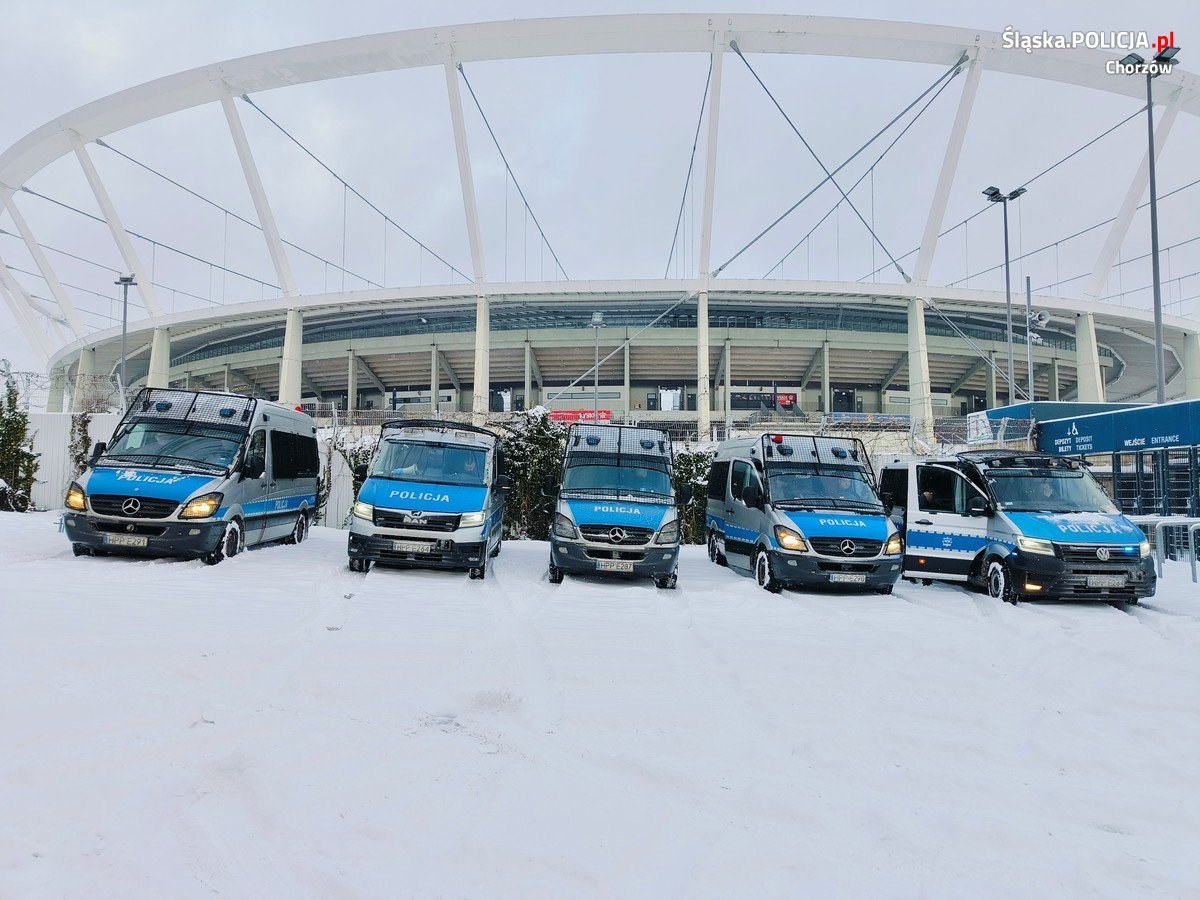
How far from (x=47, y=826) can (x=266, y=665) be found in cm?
224

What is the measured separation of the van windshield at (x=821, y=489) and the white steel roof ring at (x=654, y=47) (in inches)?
922

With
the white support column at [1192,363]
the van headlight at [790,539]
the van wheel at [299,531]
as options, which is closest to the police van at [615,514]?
the van headlight at [790,539]

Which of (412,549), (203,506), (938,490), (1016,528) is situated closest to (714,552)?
(938,490)

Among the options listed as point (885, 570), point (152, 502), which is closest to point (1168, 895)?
point (885, 570)

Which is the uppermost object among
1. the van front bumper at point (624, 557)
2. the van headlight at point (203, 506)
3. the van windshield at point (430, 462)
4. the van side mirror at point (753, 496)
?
the van windshield at point (430, 462)

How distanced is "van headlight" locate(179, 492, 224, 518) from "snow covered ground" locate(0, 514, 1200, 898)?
192 centimetres

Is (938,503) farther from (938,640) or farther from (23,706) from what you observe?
(23,706)

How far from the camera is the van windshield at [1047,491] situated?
9.47 meters

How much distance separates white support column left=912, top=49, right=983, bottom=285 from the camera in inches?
1115

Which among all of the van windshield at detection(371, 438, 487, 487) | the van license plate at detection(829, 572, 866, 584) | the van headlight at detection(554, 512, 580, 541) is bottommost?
the van license plate at detection(829, 572, 866, 584)

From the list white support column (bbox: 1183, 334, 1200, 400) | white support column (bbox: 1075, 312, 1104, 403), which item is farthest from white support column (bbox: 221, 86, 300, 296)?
white support column (bbox: 1183, 334, 1200, 400)

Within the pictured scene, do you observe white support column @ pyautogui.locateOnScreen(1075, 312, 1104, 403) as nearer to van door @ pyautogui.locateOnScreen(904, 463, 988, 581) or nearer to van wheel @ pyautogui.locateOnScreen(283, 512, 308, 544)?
van door @ pyautogui.locateOnScreen(904, 463, 988, 581)

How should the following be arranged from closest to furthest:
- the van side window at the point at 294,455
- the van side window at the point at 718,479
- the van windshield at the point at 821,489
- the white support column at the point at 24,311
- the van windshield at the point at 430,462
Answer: the van windshield at the point at 821,489 → the van windshield at the point at 430,462 → the van side window at the point at 294,455 → the van side window at the point at 718,479 → the white support column at the point at 24,311

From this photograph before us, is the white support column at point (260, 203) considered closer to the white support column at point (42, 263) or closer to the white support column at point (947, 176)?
the white support column at point (42, 263)
